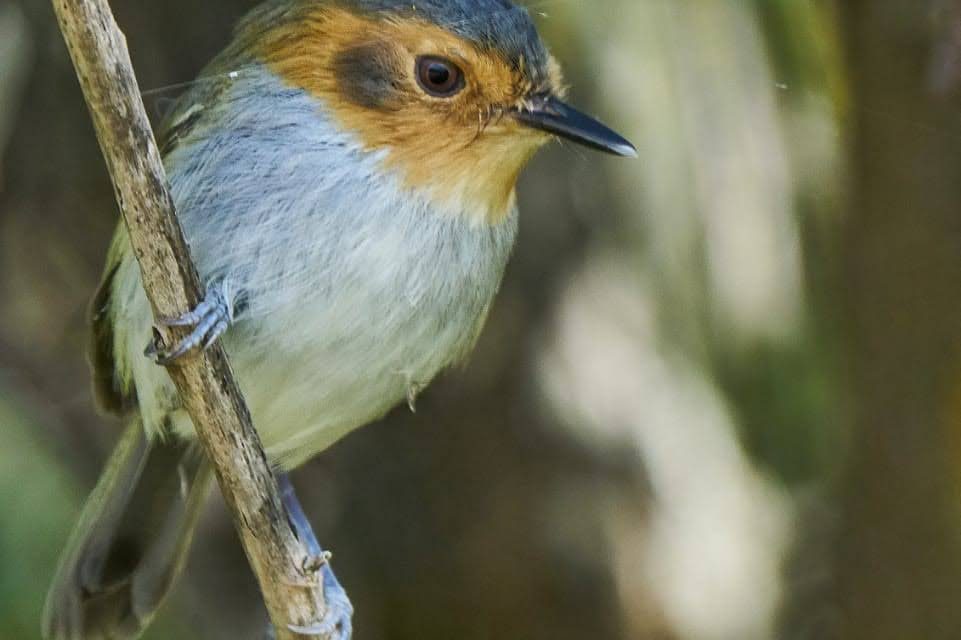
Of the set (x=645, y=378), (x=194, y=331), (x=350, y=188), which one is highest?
(x=350, y=188)

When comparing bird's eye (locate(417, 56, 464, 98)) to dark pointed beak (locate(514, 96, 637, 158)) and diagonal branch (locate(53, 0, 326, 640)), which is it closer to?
dark pointed beak (locate(514, 96, 637, 158))

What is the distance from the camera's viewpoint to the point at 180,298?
208cm

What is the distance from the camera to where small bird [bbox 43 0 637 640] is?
2.44m

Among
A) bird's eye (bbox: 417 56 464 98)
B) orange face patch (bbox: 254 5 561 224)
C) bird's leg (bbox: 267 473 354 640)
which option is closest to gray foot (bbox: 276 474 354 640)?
bird's leg (bbox: 267 473 354 640)

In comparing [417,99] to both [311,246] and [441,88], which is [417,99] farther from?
[311,246]

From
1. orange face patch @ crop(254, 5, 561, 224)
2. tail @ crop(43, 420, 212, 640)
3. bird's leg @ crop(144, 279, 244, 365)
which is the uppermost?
orange face patch @ crop(254, 5, 561, 224)

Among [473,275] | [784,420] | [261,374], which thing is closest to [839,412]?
[784,420]

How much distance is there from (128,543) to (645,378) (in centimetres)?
147

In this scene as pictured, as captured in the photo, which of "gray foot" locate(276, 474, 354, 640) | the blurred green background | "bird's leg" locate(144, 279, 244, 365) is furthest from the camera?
the blurred green background

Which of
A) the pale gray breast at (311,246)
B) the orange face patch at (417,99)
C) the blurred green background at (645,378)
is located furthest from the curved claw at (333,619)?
the blurred green background at (645,378)

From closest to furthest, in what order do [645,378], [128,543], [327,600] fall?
[327,600], [128,543], [645,378]

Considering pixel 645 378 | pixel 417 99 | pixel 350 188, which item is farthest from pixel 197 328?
pixel 645 378

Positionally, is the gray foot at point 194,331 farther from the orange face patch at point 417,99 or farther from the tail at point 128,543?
the tail at point 128,543

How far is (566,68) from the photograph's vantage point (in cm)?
335
